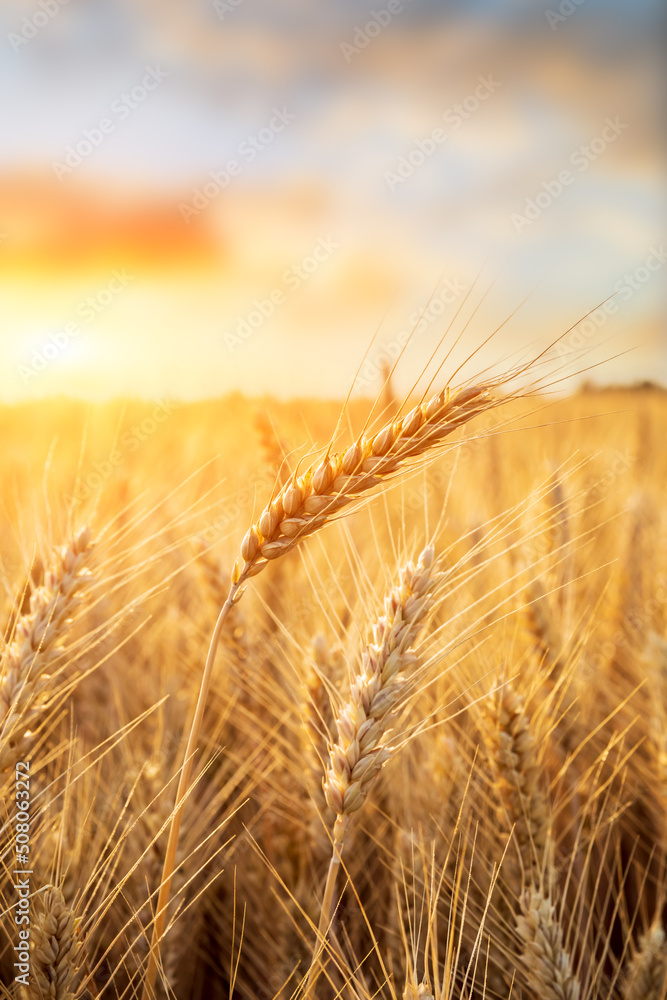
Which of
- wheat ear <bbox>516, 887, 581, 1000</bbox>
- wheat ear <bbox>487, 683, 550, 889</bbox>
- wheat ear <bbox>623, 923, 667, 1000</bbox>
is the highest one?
wheat ear <bbox>487, 683, 550, 889</bbox>

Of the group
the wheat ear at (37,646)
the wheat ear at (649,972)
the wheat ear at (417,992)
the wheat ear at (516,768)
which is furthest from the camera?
the wheat ear at (516,768)

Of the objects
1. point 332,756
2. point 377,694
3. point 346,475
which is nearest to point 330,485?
point 346,475

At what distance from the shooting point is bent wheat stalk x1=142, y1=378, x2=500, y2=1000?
99cm

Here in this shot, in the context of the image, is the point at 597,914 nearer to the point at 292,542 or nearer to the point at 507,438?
the point at 292,542

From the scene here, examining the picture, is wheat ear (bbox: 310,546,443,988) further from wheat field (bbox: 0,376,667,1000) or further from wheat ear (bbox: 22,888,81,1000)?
wheat ear (bbox: 22,888,81,1000)

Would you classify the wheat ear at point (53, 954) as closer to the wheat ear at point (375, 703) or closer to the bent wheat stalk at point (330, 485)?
the bent wheat stalk at point (330, 485)

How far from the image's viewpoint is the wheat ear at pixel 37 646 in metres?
1.14

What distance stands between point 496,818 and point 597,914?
0.58 m

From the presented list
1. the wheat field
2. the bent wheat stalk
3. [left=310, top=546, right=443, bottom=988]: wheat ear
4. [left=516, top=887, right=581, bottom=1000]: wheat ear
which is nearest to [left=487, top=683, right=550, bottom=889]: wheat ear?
the wheat field

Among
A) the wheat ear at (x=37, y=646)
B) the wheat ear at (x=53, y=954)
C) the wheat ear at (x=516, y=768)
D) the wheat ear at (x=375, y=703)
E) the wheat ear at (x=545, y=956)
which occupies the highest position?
the wheat ear at (x=37, y=646)

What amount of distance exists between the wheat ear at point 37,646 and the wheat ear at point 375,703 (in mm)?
554

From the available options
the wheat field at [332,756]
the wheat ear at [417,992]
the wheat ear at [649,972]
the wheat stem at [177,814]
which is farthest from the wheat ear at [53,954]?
the wheat ear at [649,972]

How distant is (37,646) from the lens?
1195 millimetres

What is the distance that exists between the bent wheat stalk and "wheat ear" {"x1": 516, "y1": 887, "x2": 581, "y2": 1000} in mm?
716
